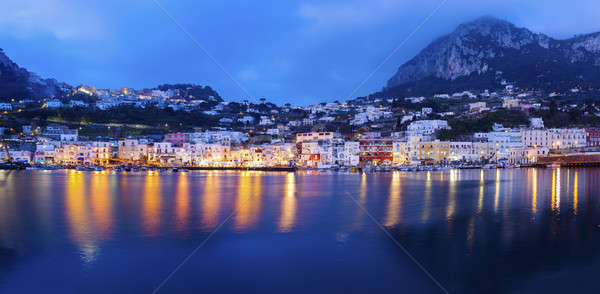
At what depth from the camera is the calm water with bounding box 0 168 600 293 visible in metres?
9.00

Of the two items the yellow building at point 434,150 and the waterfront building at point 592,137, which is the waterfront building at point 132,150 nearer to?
the yellow building at point 434,150

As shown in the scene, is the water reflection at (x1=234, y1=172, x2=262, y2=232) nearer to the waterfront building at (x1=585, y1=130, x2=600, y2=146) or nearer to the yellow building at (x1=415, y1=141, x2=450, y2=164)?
the yellow building at (x1=415, y1=141, x2=450, y2=164)

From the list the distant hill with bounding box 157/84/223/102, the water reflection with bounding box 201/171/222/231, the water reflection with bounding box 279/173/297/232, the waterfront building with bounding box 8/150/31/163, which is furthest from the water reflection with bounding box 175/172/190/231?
the distant hill with bounding box 157/84/223/102

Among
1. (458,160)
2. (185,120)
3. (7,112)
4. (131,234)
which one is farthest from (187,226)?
(7,112)

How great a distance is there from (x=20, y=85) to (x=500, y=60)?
123160mm

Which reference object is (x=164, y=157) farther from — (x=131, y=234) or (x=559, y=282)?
(x=559, y=282)

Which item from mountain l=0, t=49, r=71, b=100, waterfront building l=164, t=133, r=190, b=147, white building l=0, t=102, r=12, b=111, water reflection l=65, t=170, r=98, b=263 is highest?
mountain l=0, t=49, r=71, b=100

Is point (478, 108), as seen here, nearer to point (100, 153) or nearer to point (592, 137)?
point (592, 137)

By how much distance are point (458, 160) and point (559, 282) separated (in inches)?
2053

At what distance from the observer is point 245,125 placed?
9319 cm

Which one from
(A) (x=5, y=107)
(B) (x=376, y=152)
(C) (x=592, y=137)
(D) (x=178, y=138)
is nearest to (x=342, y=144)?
(B) (x=376, y=152)

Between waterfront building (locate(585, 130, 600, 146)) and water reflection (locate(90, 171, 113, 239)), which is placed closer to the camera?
water reflection (locate(90, 171, 113, 239))

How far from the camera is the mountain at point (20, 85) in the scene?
103m

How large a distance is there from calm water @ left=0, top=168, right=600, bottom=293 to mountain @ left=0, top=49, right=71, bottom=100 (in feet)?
321
